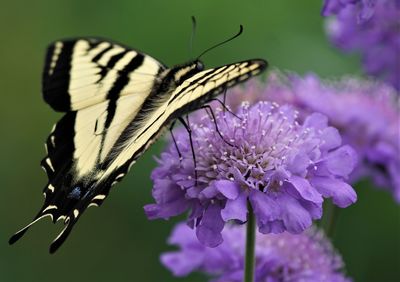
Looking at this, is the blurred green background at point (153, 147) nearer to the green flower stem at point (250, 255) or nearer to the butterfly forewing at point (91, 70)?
the butterfly forewing at point (91, 70)

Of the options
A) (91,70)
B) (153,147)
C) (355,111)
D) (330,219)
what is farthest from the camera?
(153,147)

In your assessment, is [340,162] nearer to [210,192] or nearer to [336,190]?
[336,190]

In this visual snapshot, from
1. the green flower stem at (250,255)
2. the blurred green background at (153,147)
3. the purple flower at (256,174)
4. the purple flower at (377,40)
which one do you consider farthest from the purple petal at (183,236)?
the blurred green background at (153,147)

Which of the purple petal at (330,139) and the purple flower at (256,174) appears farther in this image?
the purple petal at (330,139)

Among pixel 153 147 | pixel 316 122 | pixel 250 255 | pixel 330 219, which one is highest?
pixel 316 122

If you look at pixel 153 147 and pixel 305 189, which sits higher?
pixel 305 189

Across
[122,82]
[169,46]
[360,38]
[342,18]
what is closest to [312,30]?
[169,46]

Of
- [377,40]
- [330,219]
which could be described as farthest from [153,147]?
[330,219]

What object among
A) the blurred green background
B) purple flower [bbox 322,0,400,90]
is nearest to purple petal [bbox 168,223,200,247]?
purple flower [bbox 322,0,400,90]
